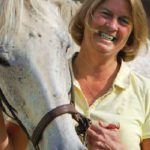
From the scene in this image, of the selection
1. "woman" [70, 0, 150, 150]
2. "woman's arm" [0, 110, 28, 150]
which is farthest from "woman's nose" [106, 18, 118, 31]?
"woman's arm" [0, 110, 28, 150]

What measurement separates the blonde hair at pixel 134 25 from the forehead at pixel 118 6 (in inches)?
0.6

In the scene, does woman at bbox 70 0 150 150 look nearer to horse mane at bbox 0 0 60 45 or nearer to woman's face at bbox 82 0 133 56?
woman's face at bbox 82 0 133 56

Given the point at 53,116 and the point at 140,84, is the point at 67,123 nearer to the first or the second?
the point at 53,116

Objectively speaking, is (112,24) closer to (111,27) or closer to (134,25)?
Answer: (111,27)

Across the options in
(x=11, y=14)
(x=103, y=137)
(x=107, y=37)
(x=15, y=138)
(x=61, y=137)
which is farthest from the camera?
(x=107, y=37)

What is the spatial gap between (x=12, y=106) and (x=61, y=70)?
177 mm

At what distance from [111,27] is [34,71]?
530mm

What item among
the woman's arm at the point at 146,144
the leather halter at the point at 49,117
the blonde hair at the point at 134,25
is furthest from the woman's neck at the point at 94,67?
the leather halter at the point at 49,117

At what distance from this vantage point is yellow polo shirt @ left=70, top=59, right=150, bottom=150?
189 centimetres

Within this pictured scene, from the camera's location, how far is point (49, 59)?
62.1 inches

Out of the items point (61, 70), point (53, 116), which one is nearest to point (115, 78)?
point (61, 70)

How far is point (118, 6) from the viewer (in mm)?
2014

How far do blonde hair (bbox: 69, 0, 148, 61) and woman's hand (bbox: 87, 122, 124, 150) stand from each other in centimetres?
45

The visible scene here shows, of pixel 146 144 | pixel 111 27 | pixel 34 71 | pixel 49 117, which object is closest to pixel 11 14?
pixel 34 71
